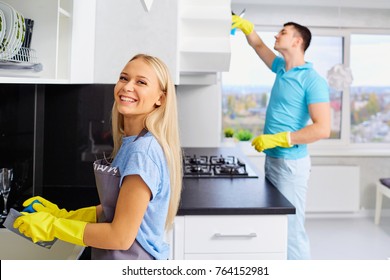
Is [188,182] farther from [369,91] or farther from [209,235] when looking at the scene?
[369,91]

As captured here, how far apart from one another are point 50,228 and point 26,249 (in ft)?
1.37

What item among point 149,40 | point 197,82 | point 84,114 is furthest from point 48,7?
point 197,82

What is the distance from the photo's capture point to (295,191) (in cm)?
228

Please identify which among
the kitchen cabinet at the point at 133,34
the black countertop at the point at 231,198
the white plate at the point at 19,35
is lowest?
the black countertop at the point at 231,198

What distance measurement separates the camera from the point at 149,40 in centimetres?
182

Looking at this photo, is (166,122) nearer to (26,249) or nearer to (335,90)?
(26,249)

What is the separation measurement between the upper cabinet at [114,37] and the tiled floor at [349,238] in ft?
6.85

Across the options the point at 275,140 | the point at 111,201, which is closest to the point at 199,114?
the point at 275,140

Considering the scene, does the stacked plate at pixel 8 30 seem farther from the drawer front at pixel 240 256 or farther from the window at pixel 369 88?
the window at pixel 369 88

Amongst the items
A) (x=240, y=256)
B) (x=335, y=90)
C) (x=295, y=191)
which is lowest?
(x=240, y=256)

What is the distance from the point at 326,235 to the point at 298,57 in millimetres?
2122

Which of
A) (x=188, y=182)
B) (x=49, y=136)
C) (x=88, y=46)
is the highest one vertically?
(x=88, y=46)

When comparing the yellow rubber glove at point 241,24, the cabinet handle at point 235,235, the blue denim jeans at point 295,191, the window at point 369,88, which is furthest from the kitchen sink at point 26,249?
the window at point 369,88

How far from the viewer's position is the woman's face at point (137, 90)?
44.2 inches
